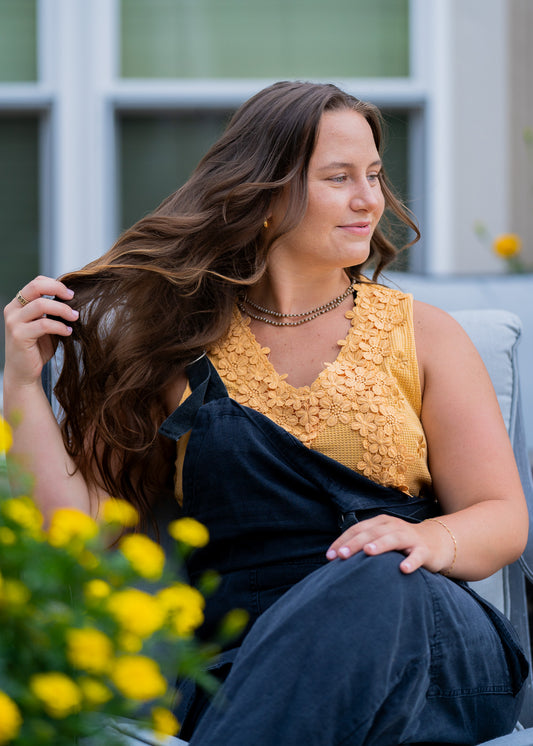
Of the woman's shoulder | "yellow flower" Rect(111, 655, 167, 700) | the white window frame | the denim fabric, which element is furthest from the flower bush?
the white window frame

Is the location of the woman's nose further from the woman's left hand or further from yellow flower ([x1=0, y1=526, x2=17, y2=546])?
yellow flower ([x1=0, y1=526, x2=17, y2=546])

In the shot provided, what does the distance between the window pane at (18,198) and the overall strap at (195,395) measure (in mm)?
2250

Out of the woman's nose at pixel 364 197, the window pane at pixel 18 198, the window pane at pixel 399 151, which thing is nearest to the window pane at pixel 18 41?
the window pane at pixel 18 198

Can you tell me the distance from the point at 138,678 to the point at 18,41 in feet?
11.7

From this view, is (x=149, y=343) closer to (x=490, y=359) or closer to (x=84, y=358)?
(x=84, y=358)

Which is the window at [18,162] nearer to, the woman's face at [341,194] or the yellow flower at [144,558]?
the woman's face at [341,194]

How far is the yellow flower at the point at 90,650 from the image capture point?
0.54 metres

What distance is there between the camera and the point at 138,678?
20.7 inches

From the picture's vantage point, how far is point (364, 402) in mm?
1547

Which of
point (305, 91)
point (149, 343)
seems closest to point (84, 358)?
point (149, 343)

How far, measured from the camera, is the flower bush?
21.4 inches

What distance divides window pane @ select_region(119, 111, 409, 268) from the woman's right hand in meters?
2.19

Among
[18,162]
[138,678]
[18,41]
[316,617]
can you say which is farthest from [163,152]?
[138,678]

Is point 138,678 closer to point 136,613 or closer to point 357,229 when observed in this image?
point 136,613
